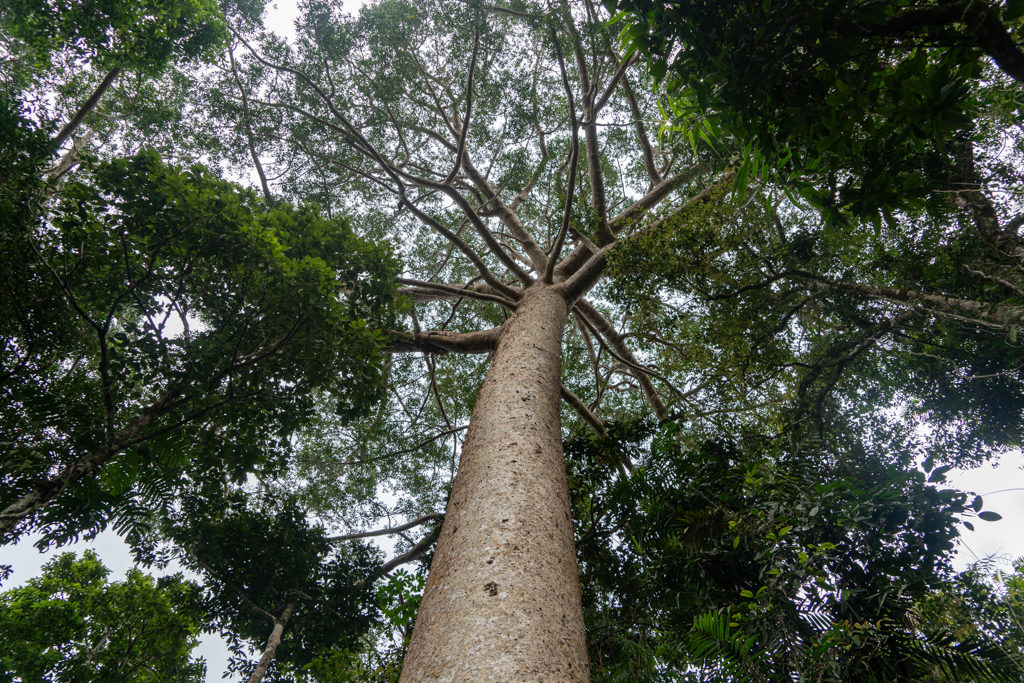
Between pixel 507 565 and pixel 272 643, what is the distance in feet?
11.9

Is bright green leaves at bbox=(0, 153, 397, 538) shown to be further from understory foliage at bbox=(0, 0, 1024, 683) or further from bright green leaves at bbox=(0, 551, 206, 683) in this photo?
bright green leaves at bbox=(0, 551, 206, 683)

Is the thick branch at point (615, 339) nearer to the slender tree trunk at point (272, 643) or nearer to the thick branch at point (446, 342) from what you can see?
the thick branch at point (446, 342)

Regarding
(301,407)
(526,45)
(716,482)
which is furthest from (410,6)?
(716,482)

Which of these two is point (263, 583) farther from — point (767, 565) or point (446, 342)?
point (767, 565)

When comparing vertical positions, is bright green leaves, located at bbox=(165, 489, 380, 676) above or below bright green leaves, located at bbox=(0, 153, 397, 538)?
below

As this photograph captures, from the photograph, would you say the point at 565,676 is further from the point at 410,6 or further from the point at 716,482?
the point at 410,6

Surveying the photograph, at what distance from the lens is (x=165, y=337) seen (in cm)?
385

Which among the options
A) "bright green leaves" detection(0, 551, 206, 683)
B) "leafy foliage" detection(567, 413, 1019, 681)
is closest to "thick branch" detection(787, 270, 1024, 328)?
"leafy foliage" detection(567, 413, 1019, 681)

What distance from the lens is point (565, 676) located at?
64.2 inches

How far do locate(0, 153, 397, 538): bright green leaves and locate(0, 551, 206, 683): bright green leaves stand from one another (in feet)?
7.02

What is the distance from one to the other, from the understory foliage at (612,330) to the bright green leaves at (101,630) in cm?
8

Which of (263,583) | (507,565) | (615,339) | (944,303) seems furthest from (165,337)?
(944,303)

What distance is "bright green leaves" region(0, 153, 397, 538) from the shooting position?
11.1 ft

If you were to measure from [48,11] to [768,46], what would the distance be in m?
7.31
